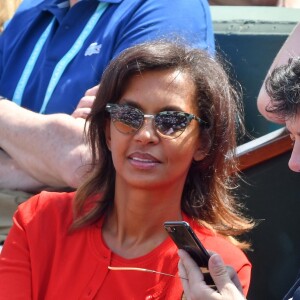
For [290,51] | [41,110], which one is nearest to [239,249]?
[290,51]

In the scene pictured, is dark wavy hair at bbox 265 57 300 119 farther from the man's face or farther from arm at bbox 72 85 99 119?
arm at bbox 72 85 99 119

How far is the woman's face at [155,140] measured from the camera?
2.52 m

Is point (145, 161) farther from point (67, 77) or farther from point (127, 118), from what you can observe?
point (67, 77)

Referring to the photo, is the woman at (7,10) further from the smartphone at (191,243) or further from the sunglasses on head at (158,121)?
the smartphone at (191,243)

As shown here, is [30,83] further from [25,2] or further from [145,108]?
[145,108]

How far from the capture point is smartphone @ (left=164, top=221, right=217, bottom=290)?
83.7 inches

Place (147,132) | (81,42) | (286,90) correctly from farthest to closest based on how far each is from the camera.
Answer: (81,42)
(147,132)
(286,90)

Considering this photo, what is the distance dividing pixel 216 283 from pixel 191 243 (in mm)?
121

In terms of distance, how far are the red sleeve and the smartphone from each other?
2.01 feet

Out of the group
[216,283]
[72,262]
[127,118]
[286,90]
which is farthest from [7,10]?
[216,283]

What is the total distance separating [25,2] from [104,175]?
1.34 m

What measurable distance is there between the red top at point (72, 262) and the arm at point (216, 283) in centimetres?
30

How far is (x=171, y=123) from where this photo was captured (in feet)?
8.24

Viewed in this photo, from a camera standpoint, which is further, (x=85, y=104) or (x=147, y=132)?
(x=85, y=104)
